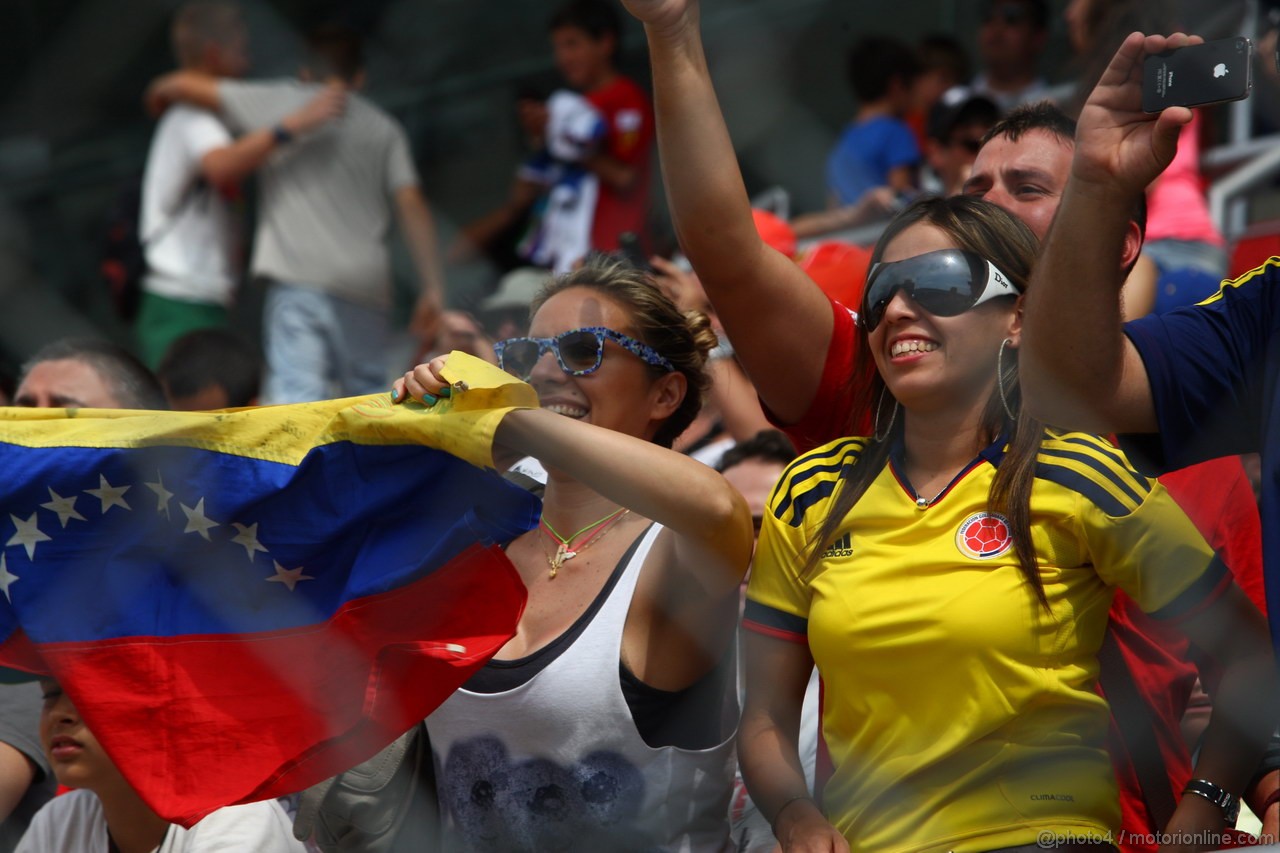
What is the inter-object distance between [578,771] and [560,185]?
3.33m

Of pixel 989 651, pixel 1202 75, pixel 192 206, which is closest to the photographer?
pixel 1202 75

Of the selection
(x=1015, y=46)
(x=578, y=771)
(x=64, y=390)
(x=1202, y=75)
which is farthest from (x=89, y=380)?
(x=1015, y=46)

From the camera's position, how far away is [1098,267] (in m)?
1.69

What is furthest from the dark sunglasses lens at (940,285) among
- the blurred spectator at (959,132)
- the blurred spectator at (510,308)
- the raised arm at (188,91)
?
the raised arm at (188,91)

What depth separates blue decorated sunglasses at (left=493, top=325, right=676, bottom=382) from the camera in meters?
2.49

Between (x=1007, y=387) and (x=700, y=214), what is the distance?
47 cm

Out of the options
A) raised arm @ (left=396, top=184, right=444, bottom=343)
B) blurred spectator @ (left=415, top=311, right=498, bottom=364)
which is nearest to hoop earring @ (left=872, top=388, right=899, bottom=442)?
blurred spectator @ (left=415, top=311, right=498, bottom=364)

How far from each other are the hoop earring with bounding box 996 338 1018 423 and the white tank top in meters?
0.58

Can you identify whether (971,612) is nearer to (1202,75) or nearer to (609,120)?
(1202,75)

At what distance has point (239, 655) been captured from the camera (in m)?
2.29

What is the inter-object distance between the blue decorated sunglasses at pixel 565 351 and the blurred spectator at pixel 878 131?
2744mm

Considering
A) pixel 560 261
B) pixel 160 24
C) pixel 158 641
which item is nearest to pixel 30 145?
pixel 160 24

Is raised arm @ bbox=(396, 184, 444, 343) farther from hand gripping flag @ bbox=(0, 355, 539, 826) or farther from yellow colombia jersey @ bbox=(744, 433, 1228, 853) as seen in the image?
yellow colombia jersey @ bbox=(744, 433, 1228, 853)

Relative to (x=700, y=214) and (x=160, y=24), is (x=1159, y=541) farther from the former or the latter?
(x=160, y=24)
